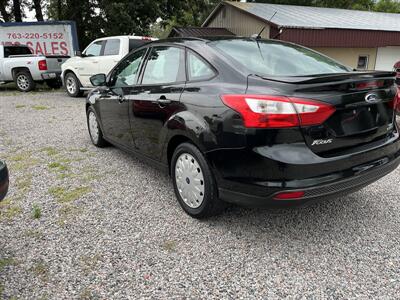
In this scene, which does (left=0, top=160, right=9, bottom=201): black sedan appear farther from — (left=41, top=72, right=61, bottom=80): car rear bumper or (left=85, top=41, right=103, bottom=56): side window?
(left=41, top=72, right=61, bottom=80): car rear bumper

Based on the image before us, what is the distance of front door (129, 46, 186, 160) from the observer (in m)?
3.22

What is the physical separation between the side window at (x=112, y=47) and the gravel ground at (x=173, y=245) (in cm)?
663

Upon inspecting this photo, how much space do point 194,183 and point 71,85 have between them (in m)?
9.62

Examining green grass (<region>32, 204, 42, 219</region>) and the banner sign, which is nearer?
green grass (<region>32, 204, 42, 219</region>)

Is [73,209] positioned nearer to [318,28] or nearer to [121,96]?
[121,96]

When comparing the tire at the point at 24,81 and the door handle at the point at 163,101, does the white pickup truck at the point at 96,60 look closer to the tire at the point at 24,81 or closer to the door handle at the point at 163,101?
the tire at the point at 24,81

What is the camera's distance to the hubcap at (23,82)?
1241cm

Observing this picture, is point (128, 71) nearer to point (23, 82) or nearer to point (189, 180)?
point (189, 180)

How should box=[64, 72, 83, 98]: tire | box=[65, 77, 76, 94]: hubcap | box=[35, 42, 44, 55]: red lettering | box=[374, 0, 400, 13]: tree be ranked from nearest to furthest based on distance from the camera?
box=[64, 72, 83, 98]: tire < box=[65, 77, 76, 94]: hubcap < box=[35, 42, 44, 55]: red lettering < box=[374, 0, 400, 13]: tree

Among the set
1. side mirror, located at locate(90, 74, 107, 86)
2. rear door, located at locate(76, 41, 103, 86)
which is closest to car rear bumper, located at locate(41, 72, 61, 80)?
rear door, located at locate(76, 41, 103, 86)

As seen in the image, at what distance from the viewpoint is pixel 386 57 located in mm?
21047

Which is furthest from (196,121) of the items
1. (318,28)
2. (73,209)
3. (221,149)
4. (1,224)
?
(318,28)

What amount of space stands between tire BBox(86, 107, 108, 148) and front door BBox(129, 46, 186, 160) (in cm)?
148

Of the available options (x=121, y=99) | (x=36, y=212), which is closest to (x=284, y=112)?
(x=121, y=99)
